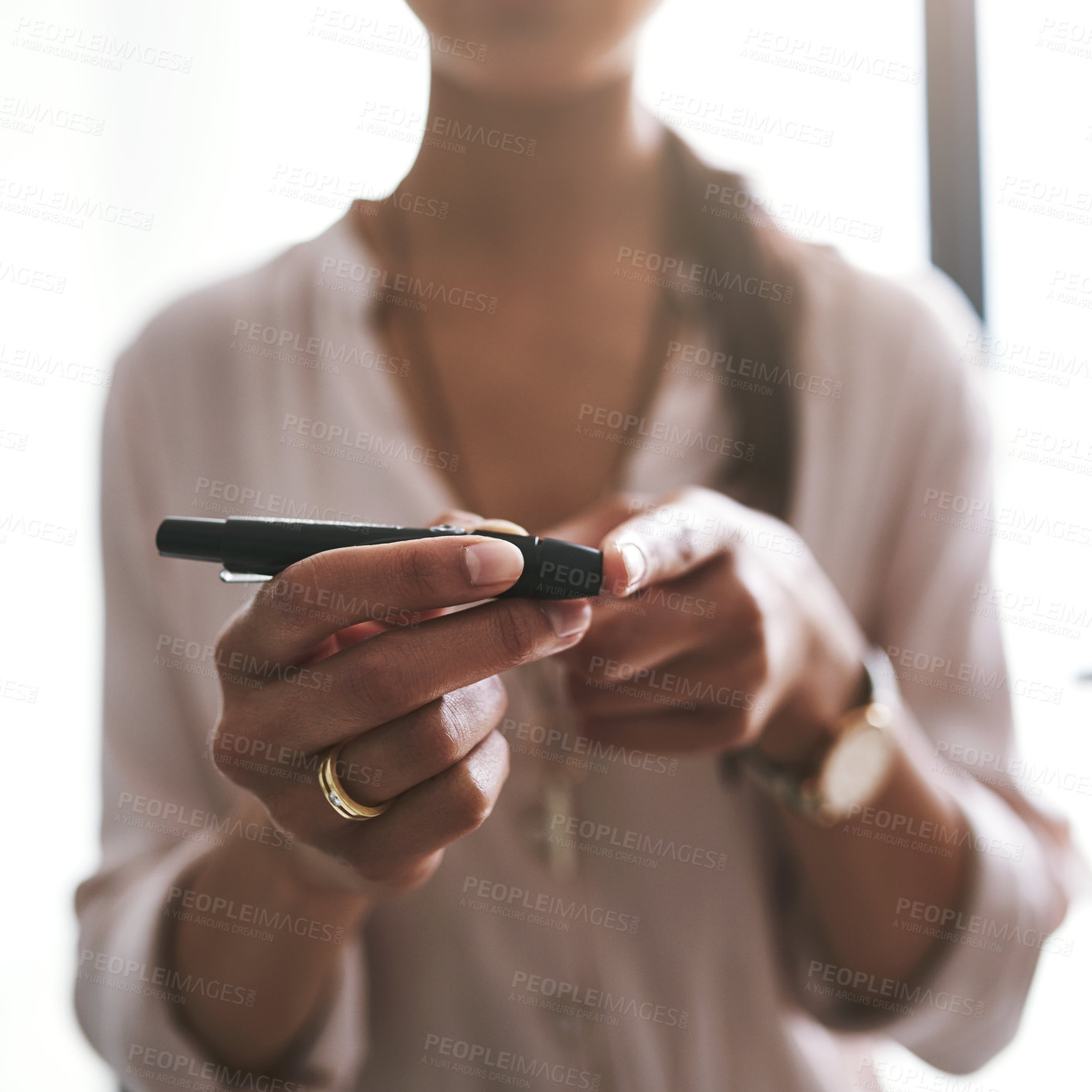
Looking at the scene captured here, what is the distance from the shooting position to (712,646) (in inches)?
13.7

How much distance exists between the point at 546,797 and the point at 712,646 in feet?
0.44

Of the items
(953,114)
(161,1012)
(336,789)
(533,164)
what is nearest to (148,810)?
(161,1012)

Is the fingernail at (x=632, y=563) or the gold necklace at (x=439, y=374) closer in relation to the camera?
the fingernail at (x=632, y=563)

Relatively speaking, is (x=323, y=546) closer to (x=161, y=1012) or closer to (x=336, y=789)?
(x=336, y=789)

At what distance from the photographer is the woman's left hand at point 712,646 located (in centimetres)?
34

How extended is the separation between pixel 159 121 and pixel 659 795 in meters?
0.60

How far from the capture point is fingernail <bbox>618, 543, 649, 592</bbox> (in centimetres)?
25

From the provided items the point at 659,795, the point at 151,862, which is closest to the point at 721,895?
the point at 659,795

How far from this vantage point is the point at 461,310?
1.54 ft

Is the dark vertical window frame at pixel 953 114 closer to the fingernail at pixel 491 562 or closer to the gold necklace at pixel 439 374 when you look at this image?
the gold necklace at pixel 439 374

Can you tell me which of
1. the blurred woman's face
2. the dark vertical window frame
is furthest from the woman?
the dark vertical window frame

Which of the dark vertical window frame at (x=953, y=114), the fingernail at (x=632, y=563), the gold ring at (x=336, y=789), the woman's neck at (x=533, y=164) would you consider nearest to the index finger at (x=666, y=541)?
the fingernail at (x=632, y=563)

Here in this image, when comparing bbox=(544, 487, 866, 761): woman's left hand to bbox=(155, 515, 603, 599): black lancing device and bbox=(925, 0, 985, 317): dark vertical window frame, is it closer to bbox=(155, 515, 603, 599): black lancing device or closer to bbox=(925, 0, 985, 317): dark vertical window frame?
bbox=(155, 515, 603, 599): black lancing device

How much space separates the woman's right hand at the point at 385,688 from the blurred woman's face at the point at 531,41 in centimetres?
32
